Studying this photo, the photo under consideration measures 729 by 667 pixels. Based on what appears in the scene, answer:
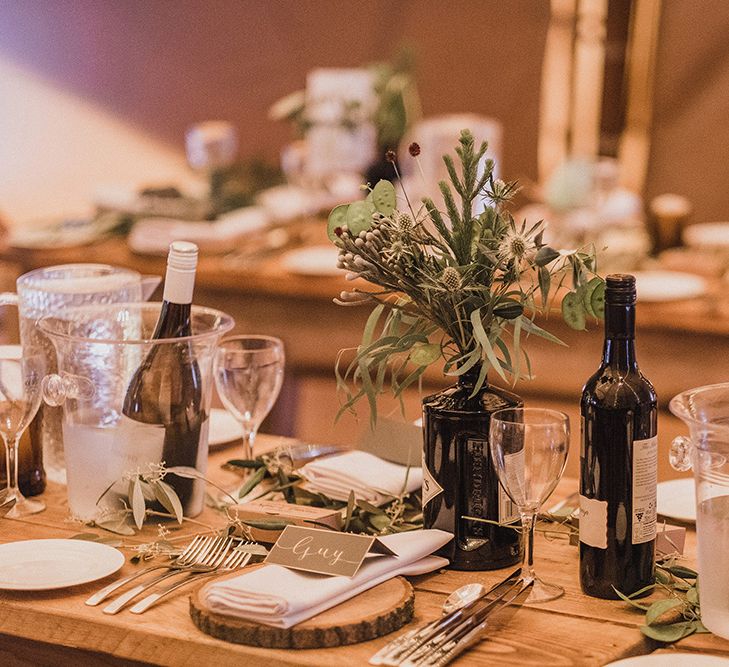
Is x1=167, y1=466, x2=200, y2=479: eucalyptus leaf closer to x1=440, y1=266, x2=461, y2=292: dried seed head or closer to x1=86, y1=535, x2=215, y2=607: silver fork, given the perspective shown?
x1=86, y1=535, x2=215, y2=607: silver fork

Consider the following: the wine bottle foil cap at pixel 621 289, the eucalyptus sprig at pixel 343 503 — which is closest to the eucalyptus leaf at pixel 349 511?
the eucalyptus sprig at pixel 343 503

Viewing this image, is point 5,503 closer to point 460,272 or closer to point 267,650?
point 267,650

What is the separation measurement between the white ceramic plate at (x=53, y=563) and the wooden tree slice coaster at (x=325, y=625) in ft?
0.56

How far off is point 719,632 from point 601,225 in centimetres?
226

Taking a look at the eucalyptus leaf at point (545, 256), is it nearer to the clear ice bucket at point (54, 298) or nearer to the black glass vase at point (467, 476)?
the black glass vase at point (467, 476)

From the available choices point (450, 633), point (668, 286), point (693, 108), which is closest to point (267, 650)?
point (450, 633)

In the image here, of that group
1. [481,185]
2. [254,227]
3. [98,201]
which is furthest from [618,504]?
[98,201]

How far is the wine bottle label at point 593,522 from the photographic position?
120 centimetres

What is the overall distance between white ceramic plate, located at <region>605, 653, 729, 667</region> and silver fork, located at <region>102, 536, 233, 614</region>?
0.48 m

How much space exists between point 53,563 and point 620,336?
694 mm

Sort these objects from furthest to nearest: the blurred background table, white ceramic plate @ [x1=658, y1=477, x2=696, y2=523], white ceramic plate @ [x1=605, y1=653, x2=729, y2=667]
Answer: the blurred background table < white ceramic plate @ [x1=658, y1=477, x2=696, y2=523] < white ceramic plate @ [x1=605, y1=653, x2=729, y2=667]

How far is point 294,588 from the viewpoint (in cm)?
115

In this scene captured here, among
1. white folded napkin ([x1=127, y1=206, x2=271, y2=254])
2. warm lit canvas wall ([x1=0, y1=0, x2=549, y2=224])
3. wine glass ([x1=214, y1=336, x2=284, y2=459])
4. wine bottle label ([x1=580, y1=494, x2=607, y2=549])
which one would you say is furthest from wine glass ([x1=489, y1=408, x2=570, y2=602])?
warm lit canvas wall ([x1=0, y1=0, x2=549, y2=224])

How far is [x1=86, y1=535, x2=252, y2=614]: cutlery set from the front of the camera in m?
1.21
